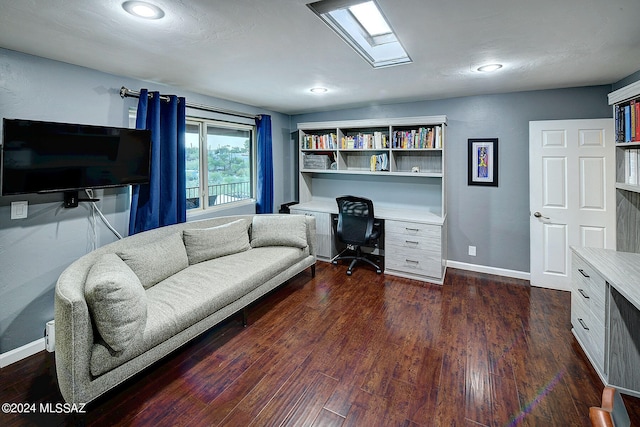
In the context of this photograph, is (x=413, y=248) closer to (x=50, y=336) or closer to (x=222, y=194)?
(x=222, y=194)

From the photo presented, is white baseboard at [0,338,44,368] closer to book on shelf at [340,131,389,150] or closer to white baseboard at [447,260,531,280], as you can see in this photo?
book on shelf at [340,131,389,150]

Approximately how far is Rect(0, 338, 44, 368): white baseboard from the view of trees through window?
1862 millimetres

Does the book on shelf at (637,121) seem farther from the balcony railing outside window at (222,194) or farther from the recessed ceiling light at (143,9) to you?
the balcony railing outside window at (222,194)

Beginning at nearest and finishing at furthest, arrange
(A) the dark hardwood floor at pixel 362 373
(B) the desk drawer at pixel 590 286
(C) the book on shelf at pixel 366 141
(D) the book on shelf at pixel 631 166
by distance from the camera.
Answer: (A) the dark hardwood floor at pixel 362 373
(B) the desk drawer at pixel 590 286
(D) the book on shelf at pixel 631 166
(C) the book on shelf at pixel 366 141

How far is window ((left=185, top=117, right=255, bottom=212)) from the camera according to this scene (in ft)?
12.5

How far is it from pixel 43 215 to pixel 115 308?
1371mm

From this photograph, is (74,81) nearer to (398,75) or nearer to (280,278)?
(280,278)

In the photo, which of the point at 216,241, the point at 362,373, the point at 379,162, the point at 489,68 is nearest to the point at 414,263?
the point at 379,162

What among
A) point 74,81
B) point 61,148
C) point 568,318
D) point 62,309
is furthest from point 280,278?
point 568,318

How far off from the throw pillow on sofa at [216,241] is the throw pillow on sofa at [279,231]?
14 cm

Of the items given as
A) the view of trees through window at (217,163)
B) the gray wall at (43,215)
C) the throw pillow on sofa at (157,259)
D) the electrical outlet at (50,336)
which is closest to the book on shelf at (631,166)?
the throw pillow on sofa at (157,259)

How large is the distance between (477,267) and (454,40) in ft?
9.80

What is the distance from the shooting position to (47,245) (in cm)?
249

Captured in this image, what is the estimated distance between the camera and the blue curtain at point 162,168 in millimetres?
2998
